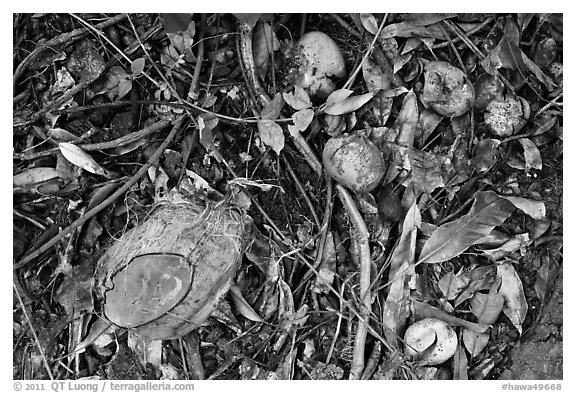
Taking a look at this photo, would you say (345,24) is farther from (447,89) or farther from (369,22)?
(447,89)

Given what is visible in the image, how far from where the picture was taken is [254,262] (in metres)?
1.57

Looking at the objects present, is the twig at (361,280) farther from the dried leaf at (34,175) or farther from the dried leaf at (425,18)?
the dried leaf at (34,175)

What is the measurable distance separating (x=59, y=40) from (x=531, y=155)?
4.05 ft

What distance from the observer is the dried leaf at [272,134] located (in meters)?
1.53

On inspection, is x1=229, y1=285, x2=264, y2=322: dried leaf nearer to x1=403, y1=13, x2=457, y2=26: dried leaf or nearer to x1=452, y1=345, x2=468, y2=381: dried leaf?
x1=452, y1=345, x2=468, y2=381: dried leaf

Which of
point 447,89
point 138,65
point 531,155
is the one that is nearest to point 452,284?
point 531,155

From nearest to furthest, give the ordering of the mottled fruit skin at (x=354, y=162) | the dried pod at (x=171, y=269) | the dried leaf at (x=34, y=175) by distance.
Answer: the dried pod at (x=171, y=269), the mottled fruit skin at (x=354, y=162), the dried leaf at (x=34, y=175)

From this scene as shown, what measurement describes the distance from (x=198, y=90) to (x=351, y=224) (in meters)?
0.52

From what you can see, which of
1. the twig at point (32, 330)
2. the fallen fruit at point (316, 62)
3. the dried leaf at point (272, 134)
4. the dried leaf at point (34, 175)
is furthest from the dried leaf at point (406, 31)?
the twig at point (32, 330)

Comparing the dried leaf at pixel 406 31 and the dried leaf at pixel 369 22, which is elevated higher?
the dried leaf at pixel 369 22

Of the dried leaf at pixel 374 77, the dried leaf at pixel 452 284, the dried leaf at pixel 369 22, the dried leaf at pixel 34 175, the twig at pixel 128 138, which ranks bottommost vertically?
the dried leaf at pixel 452 284

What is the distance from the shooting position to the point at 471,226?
1.54m

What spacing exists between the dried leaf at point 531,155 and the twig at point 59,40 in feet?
3.51
